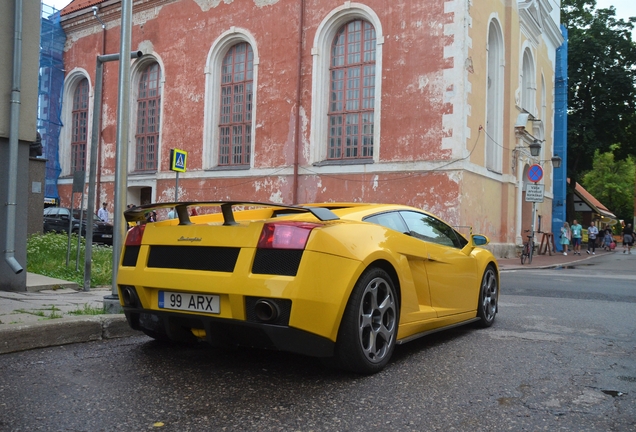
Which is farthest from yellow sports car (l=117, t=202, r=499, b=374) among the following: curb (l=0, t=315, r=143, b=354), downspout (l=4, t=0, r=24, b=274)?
downspout (l=4, t=0, r=24, b=274)

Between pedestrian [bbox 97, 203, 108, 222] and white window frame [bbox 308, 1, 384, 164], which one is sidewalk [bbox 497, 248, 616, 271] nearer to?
white window frame [bbox 308, 1, 384, 164]

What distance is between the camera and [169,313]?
421 cm

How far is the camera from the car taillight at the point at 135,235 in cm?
459

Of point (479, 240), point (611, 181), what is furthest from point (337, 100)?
point (611, 181)

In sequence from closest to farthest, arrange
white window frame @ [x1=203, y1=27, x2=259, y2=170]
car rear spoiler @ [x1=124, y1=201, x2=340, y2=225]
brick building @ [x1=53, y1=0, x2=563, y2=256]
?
1. car rear spoiler @ [x1=124, y1=201, x2=340, y2=225]
2. brick building @ [x1=53, y1=0, x2=563, y2=256]
3. white window frame @ [x1=203, y1=27, x2=259, y2=170]

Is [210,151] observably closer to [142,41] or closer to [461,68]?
[142,41]

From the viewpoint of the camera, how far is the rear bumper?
378 cm

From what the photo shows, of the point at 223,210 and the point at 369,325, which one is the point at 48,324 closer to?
the point at 223,210

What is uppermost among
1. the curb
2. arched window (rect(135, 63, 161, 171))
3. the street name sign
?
arched window (rect(135, 63, 161, 171))

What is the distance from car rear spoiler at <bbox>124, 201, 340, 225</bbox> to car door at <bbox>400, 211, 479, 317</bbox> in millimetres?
1246

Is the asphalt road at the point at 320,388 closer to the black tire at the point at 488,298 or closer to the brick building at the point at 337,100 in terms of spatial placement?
the black tire at the point at 488,298

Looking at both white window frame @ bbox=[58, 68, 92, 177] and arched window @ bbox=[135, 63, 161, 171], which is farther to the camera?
white window frame @ bbox=[58, 68, 92, 177]

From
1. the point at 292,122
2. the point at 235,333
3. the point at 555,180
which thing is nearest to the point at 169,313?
the point at 235,333

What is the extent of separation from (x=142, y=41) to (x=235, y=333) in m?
28.1
